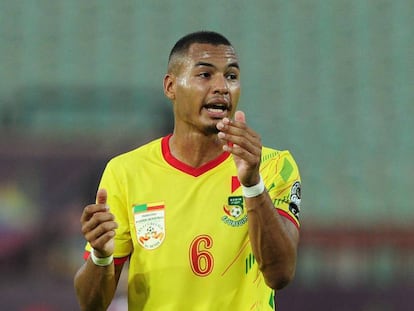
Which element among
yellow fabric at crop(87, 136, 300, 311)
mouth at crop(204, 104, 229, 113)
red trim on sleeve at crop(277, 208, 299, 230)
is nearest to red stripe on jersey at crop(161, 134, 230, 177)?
yellow fabric at crop(87, 136, 300, 311)

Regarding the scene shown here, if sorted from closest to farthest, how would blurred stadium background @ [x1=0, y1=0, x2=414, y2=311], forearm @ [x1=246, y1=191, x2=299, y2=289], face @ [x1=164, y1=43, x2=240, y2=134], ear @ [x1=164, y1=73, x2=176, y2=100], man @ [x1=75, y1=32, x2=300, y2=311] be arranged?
1. forearm @ [x1=246, y1=191, x2=299, y2=289]
2. man @ [x1=75, y1=32, x2=300, y2=311]
3. face @ [x1=164, y1=43, x2=240, y2=134]
4. ear @ [x1=164, y1=73, x2=176, y2=100]
5. blurred stadium background @ [x1=0, y1=0, x2=414, y2=311]

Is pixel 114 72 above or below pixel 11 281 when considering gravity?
above

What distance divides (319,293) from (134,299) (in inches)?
154

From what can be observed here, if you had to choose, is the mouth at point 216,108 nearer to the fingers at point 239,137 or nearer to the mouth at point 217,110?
the mouth at point 217,110

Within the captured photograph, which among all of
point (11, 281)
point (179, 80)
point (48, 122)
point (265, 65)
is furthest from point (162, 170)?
point (265, 65)

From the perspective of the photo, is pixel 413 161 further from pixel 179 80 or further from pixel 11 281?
pixel 179 80

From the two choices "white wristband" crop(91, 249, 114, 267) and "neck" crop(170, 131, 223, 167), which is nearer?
"white wristband" crop(91, 249, 114, 267)

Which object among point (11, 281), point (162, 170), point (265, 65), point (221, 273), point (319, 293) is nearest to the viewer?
point (221, 273)

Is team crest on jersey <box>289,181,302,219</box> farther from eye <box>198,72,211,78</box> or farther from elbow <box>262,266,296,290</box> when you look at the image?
eye <box>198,72,211,78</box>

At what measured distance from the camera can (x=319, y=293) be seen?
768 centimetres

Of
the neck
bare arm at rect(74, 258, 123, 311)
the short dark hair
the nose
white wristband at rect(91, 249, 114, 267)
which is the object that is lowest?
bare arm at rect(74, 258, 123, 311)

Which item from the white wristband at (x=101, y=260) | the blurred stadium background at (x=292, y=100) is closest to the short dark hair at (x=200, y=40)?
the white wristband at (x=101, y=260)

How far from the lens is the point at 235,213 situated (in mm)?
3932

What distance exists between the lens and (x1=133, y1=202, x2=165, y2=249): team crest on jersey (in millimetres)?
3938
